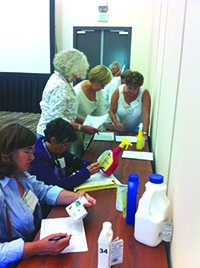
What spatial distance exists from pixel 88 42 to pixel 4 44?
195cm

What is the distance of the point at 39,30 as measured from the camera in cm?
568

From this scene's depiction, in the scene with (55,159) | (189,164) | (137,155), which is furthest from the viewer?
(137,155)

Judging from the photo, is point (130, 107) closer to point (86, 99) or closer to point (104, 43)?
point (86, 99)

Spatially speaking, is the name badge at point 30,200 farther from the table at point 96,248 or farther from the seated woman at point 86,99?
the seated woman at point 86,99

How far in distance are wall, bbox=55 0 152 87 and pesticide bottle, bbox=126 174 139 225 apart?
484 centimetres

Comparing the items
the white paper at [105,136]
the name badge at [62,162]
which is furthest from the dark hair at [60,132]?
the white paper at [105,136]

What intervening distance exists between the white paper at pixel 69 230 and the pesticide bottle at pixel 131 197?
0.68 feet

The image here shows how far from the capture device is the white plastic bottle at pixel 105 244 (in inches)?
31.6

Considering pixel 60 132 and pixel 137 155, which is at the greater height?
pixel 60 132

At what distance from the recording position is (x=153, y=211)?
→ 3.16 feet

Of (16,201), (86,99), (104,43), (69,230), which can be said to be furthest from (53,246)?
(104,43)

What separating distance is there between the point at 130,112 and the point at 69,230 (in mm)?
1698

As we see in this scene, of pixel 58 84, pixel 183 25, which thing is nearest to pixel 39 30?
pixel 58 84

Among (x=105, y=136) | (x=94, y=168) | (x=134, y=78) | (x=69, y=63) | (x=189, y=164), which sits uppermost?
(x=69, y=63)
